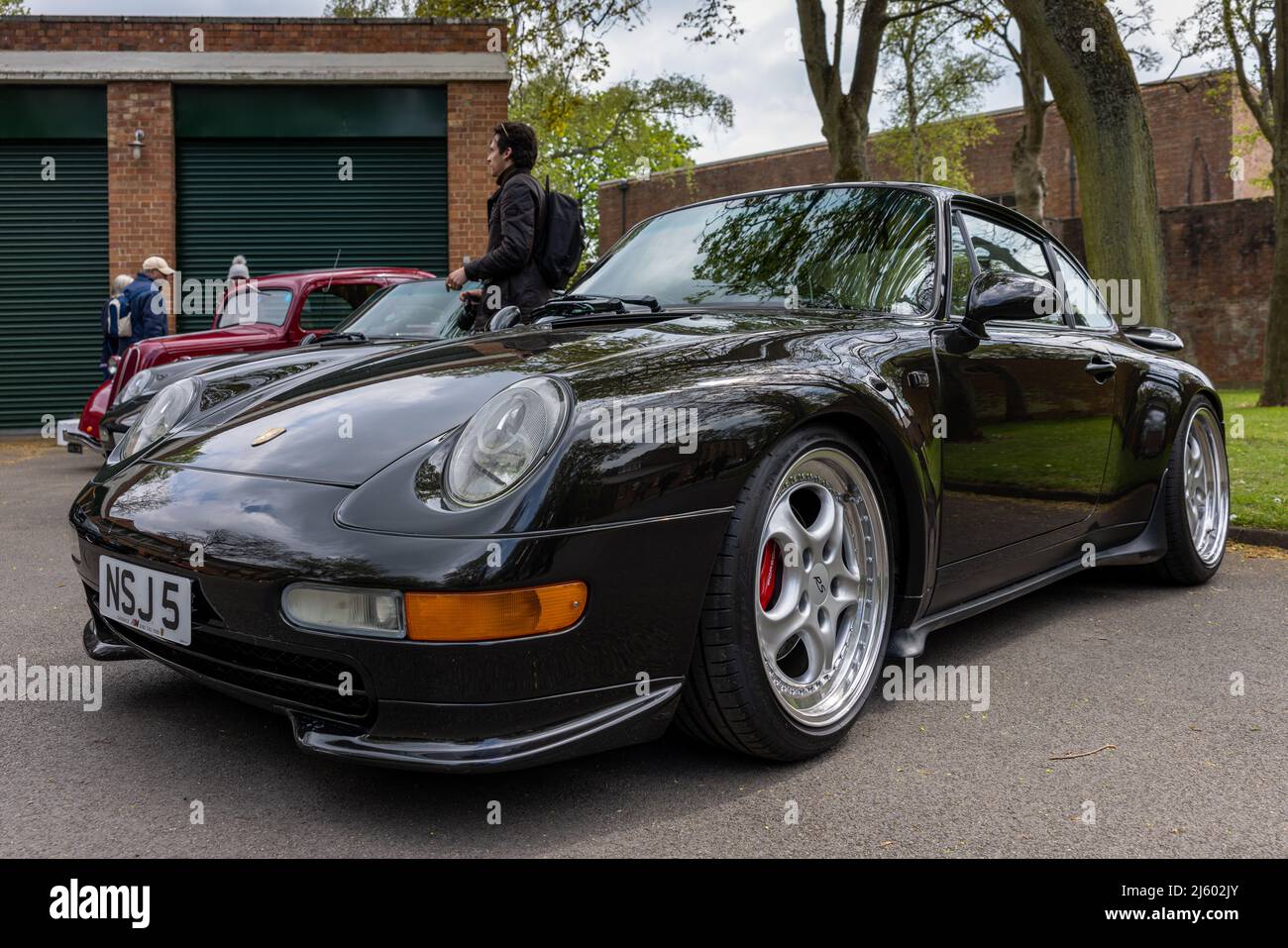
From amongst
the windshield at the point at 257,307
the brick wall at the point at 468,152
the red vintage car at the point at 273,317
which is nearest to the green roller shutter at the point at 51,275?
the brick wall at the point at 468,152

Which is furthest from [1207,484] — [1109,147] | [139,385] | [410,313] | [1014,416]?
[139,385]

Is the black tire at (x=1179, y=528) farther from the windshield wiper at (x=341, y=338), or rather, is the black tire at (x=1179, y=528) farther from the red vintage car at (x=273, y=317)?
the red vintage car at (x=273, y=317)

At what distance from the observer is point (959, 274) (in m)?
3.28

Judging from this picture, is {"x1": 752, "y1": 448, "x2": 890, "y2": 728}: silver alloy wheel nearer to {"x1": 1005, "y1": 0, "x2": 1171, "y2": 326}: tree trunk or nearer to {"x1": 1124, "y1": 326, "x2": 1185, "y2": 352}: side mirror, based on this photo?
{"x1": 1124, "y1": 326, "x2": 1185, "y2": 352}: side mirror

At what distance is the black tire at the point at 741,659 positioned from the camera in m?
2.21

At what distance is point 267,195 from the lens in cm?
1396

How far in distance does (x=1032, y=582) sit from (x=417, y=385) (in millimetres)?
2062

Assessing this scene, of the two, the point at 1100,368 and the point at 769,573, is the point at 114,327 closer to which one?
the point at 1100,368

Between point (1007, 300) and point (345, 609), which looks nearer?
point (345, 609)

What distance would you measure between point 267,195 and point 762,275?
1230 cm

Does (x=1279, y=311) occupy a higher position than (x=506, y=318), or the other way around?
(x=1279, y=311)

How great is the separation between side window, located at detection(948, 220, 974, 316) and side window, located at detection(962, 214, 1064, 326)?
9 cm
